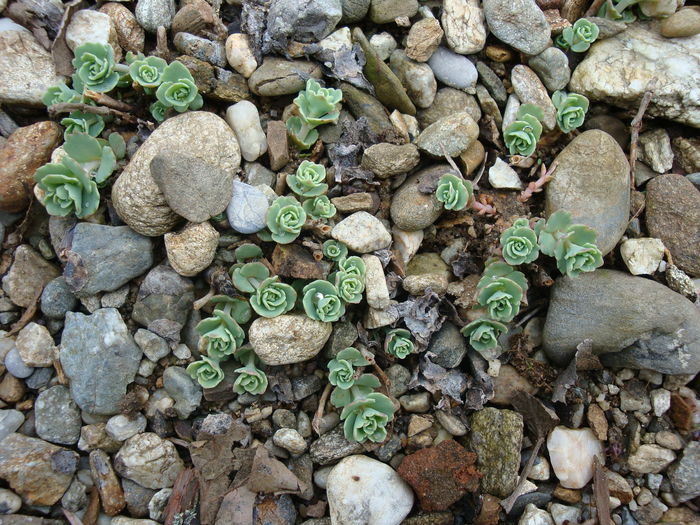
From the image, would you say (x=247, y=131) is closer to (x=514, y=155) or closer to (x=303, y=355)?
(x=303, y=355)

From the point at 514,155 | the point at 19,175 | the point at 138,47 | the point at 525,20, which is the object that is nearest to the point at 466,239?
the point at 514,155

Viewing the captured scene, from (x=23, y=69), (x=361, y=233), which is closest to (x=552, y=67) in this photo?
(x=361, y=233)

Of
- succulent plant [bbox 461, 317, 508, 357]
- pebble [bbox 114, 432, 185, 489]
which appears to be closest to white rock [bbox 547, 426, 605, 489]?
Result: succulent plant [bbox 461, 317, 508, 357]

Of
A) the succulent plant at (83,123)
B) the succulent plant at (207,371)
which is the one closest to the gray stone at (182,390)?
the succulent plant at (207,371)

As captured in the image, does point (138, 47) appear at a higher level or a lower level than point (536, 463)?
higher

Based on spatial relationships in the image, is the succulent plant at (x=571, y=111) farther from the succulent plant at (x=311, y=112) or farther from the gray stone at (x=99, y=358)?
the gray stone at (x=99, y=358)

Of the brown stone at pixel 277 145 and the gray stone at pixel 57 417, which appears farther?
the brown stone at pixel 277 145
